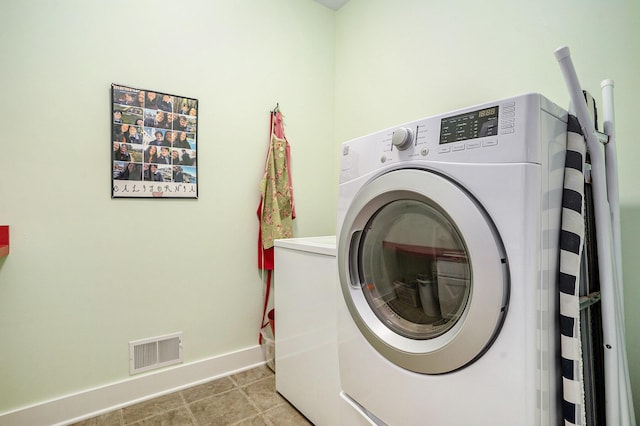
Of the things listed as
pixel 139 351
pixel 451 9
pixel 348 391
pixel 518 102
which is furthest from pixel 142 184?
pixel 451 9

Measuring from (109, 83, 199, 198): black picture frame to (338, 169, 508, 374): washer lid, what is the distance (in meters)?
1.12

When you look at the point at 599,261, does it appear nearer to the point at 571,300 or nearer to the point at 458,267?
the point at 571,300

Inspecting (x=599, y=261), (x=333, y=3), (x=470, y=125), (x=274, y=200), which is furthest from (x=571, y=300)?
(x=333, y=3)

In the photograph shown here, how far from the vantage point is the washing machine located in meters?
0.69

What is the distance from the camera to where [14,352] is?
1.40 metres

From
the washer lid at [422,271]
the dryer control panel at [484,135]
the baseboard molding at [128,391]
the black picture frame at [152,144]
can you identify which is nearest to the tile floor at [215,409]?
the baseboard molding at [128,391]

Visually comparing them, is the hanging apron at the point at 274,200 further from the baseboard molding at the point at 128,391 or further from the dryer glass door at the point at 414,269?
the dryer glass door at the point at 414,269

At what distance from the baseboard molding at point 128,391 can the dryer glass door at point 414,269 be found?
127cm

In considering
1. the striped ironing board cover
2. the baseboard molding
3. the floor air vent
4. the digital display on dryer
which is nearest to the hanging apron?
the baseboard molding

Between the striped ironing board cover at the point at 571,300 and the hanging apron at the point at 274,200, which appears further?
the hanging apron at the point at 274,200

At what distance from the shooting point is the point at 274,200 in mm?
1992

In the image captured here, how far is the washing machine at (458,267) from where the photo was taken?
0.69 metres

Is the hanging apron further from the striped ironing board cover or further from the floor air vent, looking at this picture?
the striped ironing board cover

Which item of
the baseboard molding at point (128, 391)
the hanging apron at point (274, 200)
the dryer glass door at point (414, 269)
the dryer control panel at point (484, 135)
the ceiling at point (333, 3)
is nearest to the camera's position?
the dryer control panel at point (484, 135)
